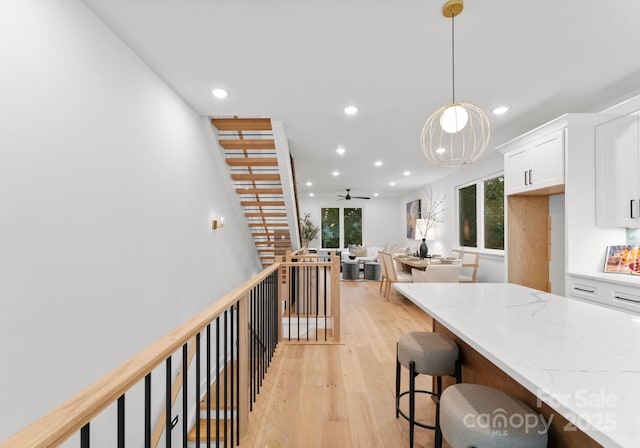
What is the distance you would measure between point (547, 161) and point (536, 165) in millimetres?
145

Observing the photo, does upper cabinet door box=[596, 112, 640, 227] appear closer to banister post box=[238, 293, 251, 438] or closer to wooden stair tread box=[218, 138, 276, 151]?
banister post box=[238, 293, 251, 438]

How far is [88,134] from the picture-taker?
1.88 meters

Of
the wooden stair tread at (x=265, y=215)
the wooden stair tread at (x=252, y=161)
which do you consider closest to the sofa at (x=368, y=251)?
the wooden stair tread at (x=265, y=215)

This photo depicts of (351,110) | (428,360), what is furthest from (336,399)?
(351,110)

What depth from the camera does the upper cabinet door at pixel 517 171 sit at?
131 inches

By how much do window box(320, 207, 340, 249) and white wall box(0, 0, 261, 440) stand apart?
7512 mm

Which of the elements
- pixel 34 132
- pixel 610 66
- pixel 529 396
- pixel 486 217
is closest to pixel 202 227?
pixel 34 132

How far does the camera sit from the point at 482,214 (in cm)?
566

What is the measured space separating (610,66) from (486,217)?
349 cm

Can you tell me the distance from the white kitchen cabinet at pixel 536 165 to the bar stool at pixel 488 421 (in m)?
2.56

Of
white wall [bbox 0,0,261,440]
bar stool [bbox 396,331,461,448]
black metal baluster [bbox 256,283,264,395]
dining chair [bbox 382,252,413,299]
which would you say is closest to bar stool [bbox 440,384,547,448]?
bar stool [bbox 396,331,461,448]

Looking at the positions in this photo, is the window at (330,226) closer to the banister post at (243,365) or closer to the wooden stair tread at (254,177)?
the wooden stair tread at (254,177)

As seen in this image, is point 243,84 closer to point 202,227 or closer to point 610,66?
point 202,227

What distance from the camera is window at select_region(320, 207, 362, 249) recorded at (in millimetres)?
10297
